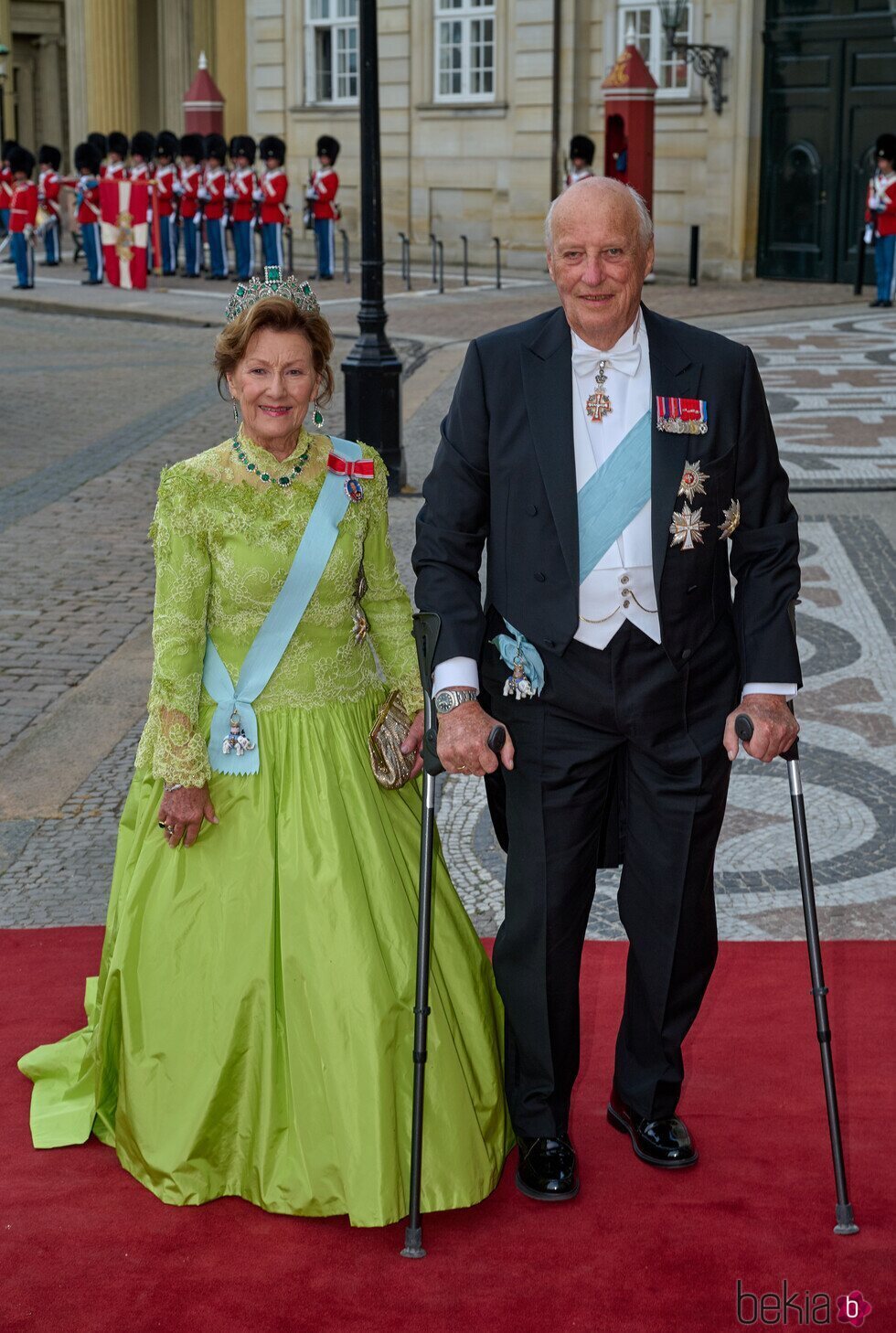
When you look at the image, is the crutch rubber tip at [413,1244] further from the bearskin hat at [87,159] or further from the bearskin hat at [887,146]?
the bearskin hat at [87,159]

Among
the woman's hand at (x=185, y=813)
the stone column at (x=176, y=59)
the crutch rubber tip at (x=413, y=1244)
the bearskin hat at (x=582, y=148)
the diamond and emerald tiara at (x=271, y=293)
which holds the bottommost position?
the crutch rubber tip at (x=413, y=1244)

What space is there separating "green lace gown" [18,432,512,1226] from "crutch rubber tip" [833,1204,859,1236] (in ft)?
2.16

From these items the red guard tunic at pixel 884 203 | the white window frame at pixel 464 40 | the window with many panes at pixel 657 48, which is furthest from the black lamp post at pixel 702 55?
the red guard tunic at pixel 884 203

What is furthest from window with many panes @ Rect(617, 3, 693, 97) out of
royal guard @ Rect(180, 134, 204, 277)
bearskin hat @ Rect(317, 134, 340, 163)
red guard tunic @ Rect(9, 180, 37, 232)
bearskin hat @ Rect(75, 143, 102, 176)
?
red guard tunic @ Rect(9, 180, 37, 232)

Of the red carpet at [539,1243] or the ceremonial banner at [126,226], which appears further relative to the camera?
the ceremonial banner at [126,226]

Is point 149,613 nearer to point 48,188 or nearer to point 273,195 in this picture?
point 273,195

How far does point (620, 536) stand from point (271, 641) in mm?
708

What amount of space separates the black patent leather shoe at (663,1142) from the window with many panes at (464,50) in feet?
78.6

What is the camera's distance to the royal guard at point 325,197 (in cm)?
2458

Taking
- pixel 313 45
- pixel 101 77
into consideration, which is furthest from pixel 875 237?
pixel 101 77

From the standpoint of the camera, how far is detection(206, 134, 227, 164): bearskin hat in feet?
81.9

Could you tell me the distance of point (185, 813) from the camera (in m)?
3.38

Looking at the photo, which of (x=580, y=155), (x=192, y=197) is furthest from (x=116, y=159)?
(x=580, y=155)

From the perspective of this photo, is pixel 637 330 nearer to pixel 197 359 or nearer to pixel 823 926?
pixel 823 926
